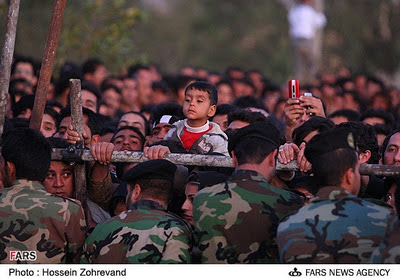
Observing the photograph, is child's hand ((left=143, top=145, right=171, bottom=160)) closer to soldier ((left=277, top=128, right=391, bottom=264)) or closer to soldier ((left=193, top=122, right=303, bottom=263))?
soldier ((left=193, top=122, right=303, bottom=263))

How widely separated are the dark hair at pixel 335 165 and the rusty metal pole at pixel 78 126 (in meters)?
2.22

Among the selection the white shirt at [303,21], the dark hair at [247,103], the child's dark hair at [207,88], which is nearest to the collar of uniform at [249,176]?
the child's dark hair at [207,88]

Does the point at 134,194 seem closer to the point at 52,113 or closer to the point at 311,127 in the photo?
the point at 311,127

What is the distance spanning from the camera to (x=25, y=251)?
20.3 ft

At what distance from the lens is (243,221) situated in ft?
19.0

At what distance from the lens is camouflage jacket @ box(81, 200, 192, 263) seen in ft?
19.6

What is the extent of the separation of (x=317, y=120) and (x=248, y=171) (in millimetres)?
1798

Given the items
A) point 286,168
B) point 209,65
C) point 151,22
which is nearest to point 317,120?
point 286,168

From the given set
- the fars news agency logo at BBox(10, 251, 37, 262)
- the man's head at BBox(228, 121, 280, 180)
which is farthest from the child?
the fars news agency logo at BBox(10, 251, 37, 262)

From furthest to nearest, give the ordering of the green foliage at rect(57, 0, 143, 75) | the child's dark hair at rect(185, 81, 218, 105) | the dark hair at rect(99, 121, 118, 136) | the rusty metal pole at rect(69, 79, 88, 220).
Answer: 1. the green foliage at rect(57, 0, 143, 75)
2. the dark hair at rect(99, 121, 118, 136)
3. the child's dark hair at rect(185, 81, 218, 105)
4. the rusty metal pole at rect(69, 79, 88, 220)

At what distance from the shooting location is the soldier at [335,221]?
538 centimetres

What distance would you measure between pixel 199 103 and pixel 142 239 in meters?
2.65

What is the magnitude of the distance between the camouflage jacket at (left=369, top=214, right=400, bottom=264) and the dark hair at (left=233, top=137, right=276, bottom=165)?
1.15 meters
